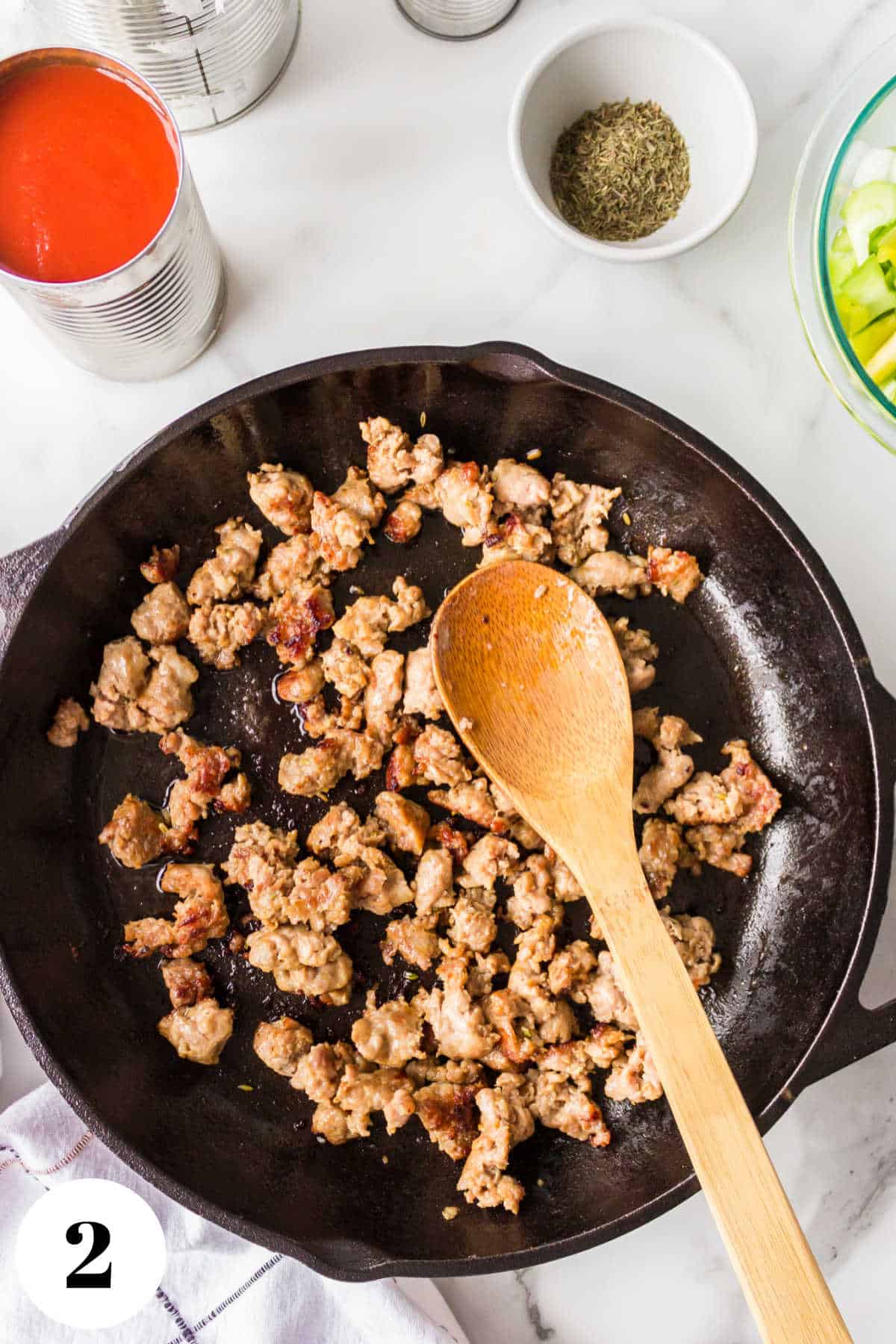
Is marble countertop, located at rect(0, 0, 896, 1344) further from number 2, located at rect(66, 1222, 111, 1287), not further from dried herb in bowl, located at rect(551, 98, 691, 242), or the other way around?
number 2, located at rect(66, 1222, 111, 1287)

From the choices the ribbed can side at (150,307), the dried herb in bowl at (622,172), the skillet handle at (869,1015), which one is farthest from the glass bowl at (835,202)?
the ribbed can side at (150,307)

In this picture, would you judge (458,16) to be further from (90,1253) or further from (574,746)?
(90,1253)

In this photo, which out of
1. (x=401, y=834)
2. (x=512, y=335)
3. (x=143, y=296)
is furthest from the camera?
(x=512, y=335)

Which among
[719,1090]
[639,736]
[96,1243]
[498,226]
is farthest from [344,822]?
[498,226]

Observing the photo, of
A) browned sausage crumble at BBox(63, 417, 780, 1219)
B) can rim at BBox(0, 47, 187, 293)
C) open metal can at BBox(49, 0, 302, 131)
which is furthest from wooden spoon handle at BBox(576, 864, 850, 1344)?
open metal can at BBox(49, 0, 302, 131)

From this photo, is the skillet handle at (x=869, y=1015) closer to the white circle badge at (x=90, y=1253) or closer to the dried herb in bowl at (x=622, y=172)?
the dried herb in bowl at (x=622, y=172)

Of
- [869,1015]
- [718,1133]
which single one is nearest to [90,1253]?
[718,1133]

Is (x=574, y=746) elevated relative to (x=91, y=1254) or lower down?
elevated
